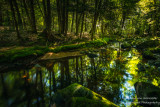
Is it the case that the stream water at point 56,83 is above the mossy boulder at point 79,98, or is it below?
below

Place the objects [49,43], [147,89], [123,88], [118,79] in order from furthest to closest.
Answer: [49,43], [118,79], [123,88], [147,89]

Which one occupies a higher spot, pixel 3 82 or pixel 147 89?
pixel 147 89

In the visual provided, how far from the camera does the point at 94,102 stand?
Result: 2834mm

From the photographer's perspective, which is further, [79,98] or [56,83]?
[56,83]

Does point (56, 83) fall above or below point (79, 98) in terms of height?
below

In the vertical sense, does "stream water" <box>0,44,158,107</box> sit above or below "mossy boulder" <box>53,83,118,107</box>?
below

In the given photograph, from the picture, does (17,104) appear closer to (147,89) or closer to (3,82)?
(3,82)

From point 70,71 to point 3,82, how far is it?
444cm

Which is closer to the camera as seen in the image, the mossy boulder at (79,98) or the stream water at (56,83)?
the mossy boulder at (79,98)

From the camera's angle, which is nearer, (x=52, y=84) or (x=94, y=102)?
(x=94, y=102)

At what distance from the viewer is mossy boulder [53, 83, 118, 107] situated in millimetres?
2823

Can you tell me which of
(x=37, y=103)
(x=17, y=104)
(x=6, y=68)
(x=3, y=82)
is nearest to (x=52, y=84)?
(x=37, y=103)

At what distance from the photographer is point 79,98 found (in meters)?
3.01

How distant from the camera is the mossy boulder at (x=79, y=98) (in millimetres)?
2823
